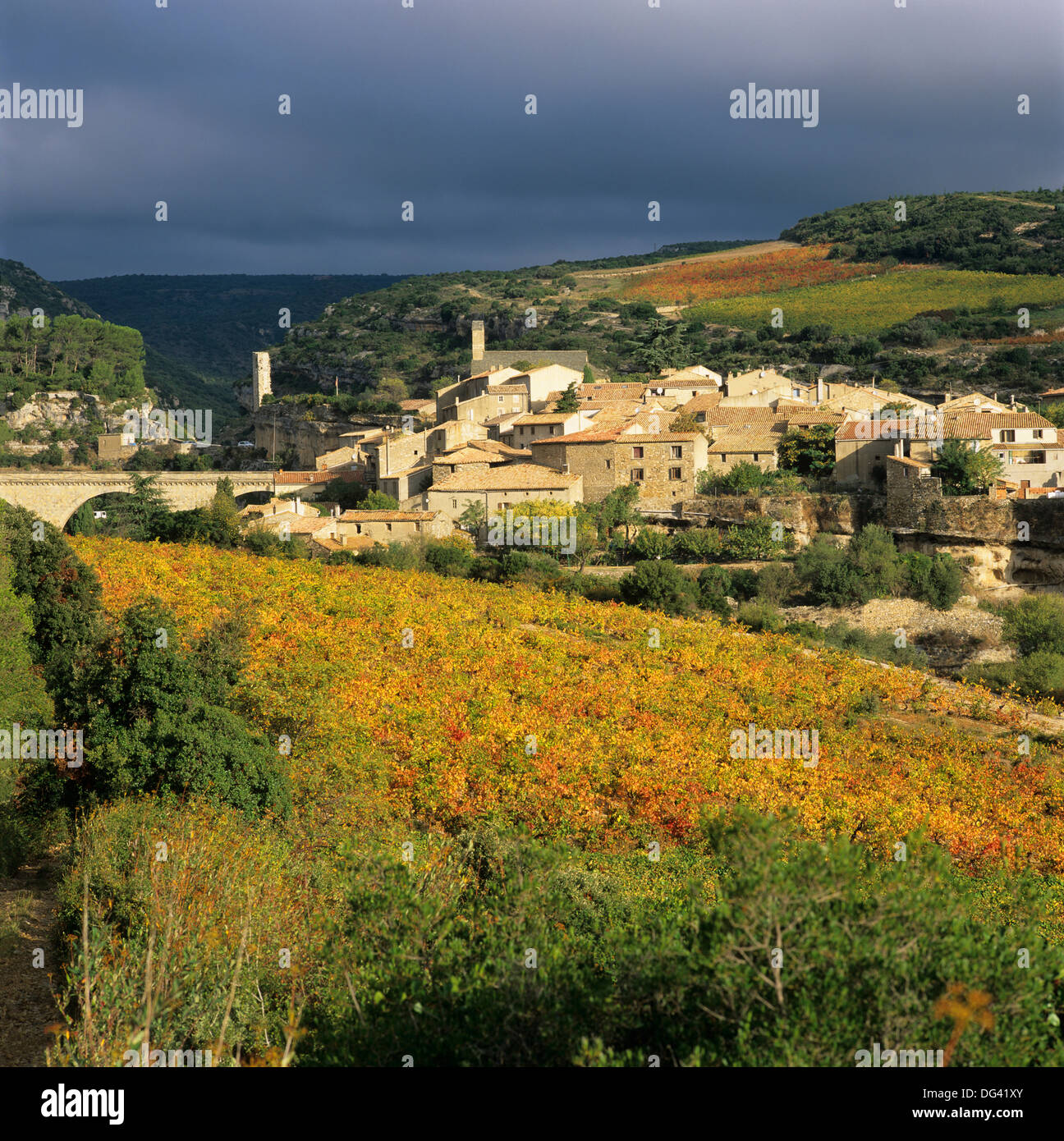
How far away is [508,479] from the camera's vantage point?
145ft

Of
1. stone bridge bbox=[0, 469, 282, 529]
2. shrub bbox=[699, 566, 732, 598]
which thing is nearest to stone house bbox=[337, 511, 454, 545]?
shrub bbox=[699, 566, 732, 598]

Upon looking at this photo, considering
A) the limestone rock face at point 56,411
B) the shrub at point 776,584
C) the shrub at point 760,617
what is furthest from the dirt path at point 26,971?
the limestone rock face at point 56,411

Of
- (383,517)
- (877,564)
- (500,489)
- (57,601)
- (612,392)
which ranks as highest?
(612,392)

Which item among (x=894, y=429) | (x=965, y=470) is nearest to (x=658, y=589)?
(x=965, y=470)

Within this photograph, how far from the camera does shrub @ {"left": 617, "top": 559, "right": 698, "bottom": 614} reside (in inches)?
1480

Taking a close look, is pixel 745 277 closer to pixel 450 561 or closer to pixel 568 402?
pixel 568 402

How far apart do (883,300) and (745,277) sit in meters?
21.4

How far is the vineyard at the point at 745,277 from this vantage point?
351ft

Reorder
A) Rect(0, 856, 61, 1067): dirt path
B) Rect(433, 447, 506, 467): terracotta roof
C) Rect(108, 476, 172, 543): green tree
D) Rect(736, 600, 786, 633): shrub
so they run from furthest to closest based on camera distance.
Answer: Rect(433, 447, 506, 467): terracotta roof < Rect(108, 476, 172, 543): green tree < Rect(736, 600, 786, 633): shrub < Rect(0, 856, 61, 1067): dirt path

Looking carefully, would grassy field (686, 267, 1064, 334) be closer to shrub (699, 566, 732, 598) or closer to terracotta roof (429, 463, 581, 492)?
terracotta roof (429, 463, 581, 492)

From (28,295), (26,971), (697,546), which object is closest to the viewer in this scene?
(26,971)

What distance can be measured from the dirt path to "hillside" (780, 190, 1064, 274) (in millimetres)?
99218

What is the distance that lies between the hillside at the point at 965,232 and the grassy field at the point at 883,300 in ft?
12.7
